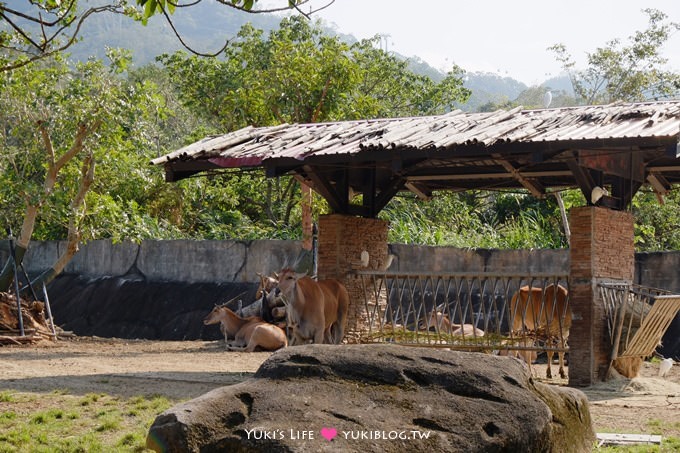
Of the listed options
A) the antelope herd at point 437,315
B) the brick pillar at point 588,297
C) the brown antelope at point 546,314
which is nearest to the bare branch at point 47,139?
the antelope herd at point 437,315

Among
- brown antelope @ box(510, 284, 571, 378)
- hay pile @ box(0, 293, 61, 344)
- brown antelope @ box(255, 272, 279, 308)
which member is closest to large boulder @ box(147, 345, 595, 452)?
brown antelope @ box(510, 284, 571, 378)

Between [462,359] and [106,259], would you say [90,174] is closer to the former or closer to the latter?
[106,259]

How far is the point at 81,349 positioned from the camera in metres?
18.1

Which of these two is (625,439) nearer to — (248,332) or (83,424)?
(83,424)

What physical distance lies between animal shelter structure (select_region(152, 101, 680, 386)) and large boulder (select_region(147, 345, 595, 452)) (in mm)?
6123

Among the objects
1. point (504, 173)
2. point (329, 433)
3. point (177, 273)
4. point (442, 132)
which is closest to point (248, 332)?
point (504, 173)

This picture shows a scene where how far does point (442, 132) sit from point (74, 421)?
670 cm

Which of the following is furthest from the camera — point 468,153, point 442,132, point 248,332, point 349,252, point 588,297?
point 248,332

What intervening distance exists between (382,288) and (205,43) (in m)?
187

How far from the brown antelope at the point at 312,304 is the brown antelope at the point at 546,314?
8.72 ft

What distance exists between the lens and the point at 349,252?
1623 centimetres

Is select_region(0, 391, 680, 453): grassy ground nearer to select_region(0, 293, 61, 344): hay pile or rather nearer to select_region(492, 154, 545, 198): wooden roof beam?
select_region(492, 154, 545, 198): wooden roof beam

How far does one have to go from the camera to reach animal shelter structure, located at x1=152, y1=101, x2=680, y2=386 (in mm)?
12961

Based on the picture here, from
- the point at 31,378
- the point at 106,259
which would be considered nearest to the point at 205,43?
the point at 106,259
